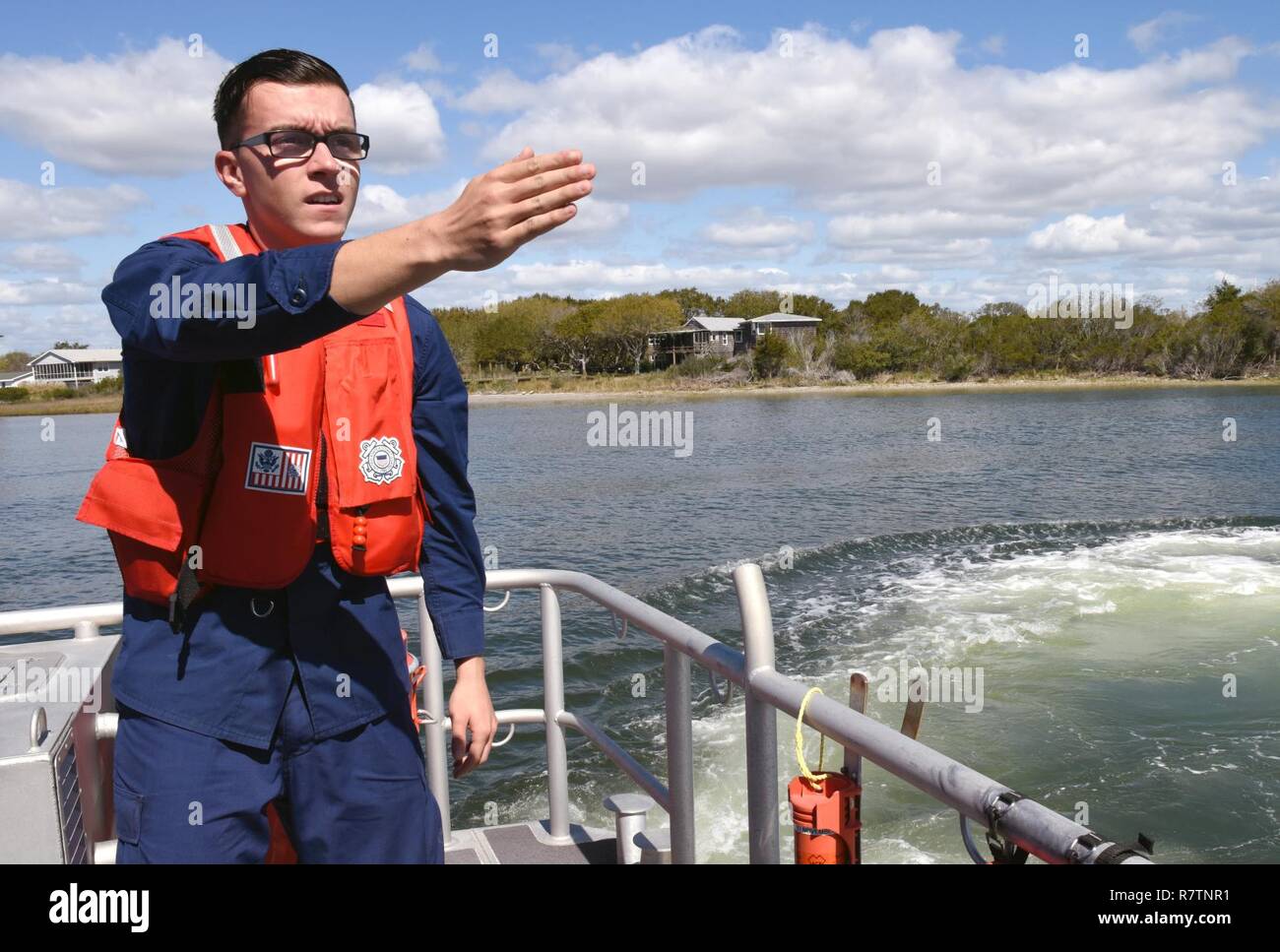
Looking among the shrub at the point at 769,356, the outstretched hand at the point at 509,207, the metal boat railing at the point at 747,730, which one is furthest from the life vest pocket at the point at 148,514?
the shrub at the point at 769,356

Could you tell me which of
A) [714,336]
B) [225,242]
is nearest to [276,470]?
[225,242]

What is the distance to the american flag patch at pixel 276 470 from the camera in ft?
5.94

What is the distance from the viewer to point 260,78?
1.91 metres

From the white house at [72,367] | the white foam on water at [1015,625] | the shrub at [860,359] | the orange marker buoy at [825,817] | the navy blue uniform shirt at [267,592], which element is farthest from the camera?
the white house at [72,367]

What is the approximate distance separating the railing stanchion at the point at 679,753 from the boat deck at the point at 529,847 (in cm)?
101

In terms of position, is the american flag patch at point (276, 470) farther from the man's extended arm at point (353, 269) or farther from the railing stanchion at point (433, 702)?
the railing stanchion at point (433, 702)

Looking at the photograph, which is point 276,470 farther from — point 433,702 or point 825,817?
point 433,702

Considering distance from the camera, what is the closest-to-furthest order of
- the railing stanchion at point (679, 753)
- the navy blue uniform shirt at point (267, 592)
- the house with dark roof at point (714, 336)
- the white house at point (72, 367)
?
the navy blue uniform shirt at point (267, 592), the railing stanchion at point (679, 753), the house with dark roof at point (714, 336), the white house at point (72, 367)

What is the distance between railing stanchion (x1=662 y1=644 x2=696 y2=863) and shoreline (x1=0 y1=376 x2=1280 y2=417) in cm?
7861

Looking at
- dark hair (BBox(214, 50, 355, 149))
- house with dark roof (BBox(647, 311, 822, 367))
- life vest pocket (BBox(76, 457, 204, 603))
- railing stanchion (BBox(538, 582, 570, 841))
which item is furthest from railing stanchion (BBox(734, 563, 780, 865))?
house with dark roof (BBox(647, 311, 822, 367))
